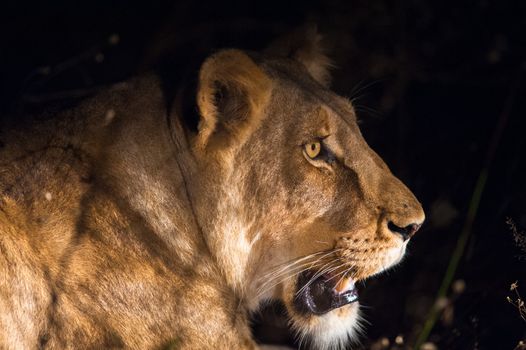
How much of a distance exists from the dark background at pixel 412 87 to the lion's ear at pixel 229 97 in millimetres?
293

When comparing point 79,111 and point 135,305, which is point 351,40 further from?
point 135,305

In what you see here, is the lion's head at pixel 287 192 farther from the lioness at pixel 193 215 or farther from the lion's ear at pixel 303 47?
the lion's ear at pixel 303 47

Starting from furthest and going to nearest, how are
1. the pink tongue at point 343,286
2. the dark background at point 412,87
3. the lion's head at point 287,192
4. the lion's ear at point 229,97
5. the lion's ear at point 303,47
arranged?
the dark background at point 412,87
the lion's ear at point 303,47
the pink tongue at point 343,286
the lion's head at point 287,192
the lion's ear at point 229,97

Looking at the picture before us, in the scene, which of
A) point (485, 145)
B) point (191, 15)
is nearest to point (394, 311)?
point (485, 145)

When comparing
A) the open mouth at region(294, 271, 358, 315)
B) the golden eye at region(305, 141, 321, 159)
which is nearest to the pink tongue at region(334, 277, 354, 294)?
the open mouth at region(294, 271, 358, 315)

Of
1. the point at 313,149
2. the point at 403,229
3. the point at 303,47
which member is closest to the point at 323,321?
the point at 403,229

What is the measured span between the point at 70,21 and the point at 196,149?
400cm

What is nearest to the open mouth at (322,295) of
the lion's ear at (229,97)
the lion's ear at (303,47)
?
the lion's ear at (229,97)

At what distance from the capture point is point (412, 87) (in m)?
5.60

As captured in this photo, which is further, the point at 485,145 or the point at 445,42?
the point at 445,42

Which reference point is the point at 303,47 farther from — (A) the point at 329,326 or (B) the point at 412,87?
(B) the point at 412,87

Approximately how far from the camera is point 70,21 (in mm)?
6621

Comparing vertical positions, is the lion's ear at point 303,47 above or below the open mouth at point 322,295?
above

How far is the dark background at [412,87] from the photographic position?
13.5 ft
